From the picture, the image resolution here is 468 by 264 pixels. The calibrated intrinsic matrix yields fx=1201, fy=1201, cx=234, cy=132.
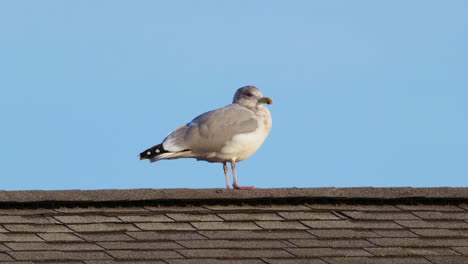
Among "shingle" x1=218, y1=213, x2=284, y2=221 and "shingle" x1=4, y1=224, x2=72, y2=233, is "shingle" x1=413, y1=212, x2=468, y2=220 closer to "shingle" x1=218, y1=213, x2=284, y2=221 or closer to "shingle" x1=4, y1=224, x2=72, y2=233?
"shingle" x1=218, y1=213, x2=284, y2=221

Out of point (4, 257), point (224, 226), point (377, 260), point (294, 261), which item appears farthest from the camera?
point (224, 226)

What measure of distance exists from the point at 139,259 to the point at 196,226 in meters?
0.79

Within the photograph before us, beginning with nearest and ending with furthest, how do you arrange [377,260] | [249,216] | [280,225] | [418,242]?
[377,260] < [418,242] < [280,225] < [249,216]

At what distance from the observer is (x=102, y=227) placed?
8.34m

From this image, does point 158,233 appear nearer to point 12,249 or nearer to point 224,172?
point 12,249

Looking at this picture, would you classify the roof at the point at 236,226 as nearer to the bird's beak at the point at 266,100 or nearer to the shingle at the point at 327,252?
the shingle at the point at 327,252

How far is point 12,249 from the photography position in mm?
7867

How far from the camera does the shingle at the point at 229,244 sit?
8055 millimetres

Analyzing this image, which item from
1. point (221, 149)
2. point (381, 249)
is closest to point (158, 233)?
point (381, 249)

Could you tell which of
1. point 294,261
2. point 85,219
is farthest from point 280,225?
point 85,219

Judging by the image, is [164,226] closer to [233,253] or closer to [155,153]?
[233,253]

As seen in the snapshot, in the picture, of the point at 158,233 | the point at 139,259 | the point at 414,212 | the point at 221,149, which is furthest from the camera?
the point at 221,149

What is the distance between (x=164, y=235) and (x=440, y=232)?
196cm

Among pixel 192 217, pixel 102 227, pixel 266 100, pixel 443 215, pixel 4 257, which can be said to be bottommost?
pixel 4 257
